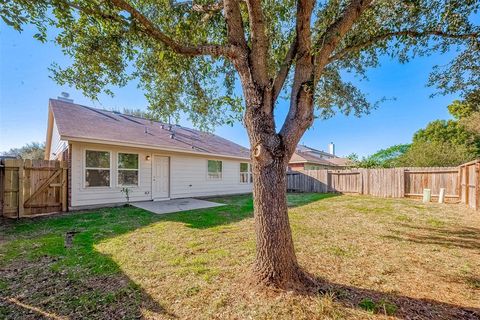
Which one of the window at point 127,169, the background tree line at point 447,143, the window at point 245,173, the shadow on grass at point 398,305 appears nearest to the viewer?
the shadow on grass at point 398,305

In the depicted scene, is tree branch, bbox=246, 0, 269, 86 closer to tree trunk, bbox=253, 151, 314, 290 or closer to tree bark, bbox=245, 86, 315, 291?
tree bark, bbox=245, 86, 315, 291

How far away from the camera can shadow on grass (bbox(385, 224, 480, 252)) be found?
4.60 metres

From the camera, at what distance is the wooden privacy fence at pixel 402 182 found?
29.2 ft

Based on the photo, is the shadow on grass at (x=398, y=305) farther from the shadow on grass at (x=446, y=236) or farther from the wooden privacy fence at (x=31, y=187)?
the wooden privacy fence at (x=31, y=187)

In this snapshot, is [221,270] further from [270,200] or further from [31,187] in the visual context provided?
[31,187]

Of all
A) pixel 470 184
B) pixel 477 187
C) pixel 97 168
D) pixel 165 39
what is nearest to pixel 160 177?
pixel 97 168

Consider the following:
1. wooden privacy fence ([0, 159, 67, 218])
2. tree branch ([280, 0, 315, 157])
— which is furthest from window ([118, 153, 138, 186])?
tree branch ([280, 0, 315, 157])

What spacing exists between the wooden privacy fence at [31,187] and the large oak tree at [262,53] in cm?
512

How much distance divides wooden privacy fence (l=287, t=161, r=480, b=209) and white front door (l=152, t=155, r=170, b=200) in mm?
10036

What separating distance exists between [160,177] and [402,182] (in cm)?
1266

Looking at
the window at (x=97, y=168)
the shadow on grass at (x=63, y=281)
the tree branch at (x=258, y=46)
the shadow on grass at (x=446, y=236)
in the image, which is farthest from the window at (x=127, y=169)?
the shadow on grass at (x=446, y=236)

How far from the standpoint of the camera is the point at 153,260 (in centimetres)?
377

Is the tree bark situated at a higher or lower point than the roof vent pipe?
lower

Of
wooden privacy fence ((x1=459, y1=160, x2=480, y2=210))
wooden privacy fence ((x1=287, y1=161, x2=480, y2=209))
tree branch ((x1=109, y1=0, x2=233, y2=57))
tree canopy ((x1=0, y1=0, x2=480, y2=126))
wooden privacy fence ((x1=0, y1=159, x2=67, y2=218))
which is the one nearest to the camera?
tree branch ((x1=109, y1=0, x2=233, y2=57))
